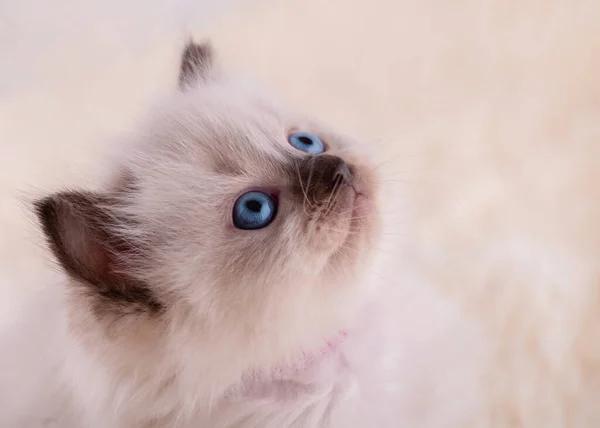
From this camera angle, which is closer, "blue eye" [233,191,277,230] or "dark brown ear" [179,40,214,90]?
"blue eye" [233,191,277,230]

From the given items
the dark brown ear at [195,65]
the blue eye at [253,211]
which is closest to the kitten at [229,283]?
the blue eye at [253,211]

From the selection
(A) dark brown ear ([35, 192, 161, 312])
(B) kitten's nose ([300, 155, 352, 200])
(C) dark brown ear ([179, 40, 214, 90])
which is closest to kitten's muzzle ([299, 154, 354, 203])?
(B) kitten's nose ([300, 155, 352, 200])

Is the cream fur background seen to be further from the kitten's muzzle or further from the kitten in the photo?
the kitten's muzzle

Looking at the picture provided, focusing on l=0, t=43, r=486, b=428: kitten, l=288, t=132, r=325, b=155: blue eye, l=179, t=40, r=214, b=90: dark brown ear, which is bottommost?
l=0, t=43, r=486, b=428: kitten

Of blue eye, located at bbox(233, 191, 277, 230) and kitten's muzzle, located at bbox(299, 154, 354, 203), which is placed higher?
kitten's muzzle, located at bbox(299, 154, 354, 203)

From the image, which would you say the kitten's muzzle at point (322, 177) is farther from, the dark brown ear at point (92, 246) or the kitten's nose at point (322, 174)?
the dark brown ear at point (92, 246)

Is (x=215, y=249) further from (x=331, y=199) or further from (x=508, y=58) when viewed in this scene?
(x=508, y=58)


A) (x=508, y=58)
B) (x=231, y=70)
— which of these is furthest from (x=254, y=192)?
(x=508, y=58)
